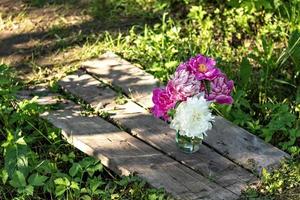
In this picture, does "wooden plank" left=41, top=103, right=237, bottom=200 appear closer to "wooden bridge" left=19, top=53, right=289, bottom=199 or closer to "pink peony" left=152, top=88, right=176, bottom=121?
"wooden bridge" left=19, top=53, right=289, bottom=199

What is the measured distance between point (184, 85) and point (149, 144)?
637 millimetres

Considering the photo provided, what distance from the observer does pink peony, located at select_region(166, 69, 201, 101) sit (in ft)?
12.2

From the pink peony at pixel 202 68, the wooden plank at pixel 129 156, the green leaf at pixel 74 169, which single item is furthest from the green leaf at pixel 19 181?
the pink peony at pixel 202 68

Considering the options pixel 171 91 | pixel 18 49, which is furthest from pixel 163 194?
pixel 18 49

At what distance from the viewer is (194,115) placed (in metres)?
3.69

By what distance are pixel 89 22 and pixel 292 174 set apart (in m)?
2.52

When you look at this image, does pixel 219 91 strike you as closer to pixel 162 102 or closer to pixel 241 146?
pixel 162 102

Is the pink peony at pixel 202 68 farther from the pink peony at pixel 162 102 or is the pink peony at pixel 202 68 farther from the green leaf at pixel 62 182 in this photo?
the green leaf at pixel 62 182

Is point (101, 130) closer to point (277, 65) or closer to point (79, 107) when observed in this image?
point (79, 107)

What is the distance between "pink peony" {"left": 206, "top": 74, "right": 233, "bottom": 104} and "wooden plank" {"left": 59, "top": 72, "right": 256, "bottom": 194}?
0.45m

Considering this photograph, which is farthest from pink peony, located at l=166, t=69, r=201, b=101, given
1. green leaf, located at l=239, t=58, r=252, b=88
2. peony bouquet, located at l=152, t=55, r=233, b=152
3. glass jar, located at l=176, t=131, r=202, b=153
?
green leaf, located at l=239, t=58, r=252, b=88

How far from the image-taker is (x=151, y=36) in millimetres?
5266

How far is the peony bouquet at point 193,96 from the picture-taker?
146 inches

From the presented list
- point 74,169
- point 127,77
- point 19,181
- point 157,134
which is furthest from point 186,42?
point 19,181
